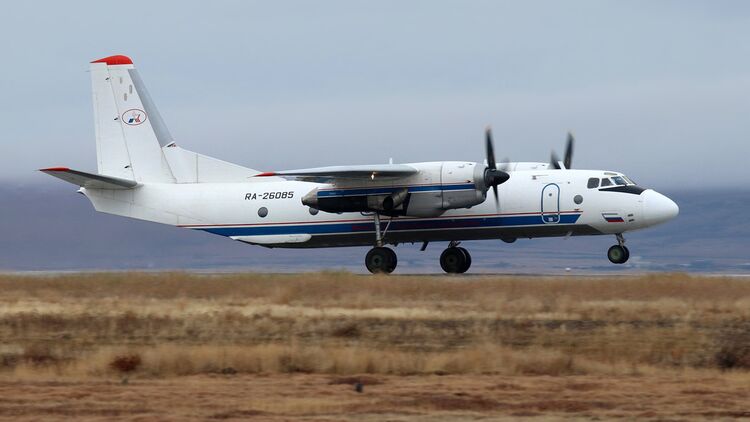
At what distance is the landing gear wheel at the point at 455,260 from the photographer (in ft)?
120

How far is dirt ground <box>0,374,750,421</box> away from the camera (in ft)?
50.1

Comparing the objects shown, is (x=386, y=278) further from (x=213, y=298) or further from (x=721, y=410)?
(x=721, y=410)

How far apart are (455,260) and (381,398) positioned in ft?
66.7

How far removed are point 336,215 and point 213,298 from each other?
9112 millimetres

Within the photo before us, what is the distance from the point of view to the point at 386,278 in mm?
30719

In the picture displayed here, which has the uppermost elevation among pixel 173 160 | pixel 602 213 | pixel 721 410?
pixel 173 160

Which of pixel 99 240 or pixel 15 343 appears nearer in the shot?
pixel 15 343

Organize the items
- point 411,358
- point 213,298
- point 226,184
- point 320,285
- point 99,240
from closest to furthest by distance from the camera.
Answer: point 411,358
point 213,298
point 320,285
point 226,184
point 99,240

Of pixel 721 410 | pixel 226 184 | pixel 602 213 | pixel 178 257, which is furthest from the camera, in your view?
pixel 178 257

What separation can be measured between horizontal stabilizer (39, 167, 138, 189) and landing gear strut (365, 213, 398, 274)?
8976 millimetres

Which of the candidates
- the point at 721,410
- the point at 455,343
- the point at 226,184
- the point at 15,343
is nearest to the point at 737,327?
the point at 455,343

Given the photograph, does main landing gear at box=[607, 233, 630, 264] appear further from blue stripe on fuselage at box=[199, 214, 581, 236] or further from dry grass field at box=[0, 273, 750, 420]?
dry grass field at box=[0, 273, 750, 420]

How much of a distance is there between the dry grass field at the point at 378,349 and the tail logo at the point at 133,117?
11.1m

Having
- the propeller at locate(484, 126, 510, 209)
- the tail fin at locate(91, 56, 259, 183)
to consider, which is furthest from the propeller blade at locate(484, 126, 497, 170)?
the tail fin at locate(91, 56, 259, 183)
